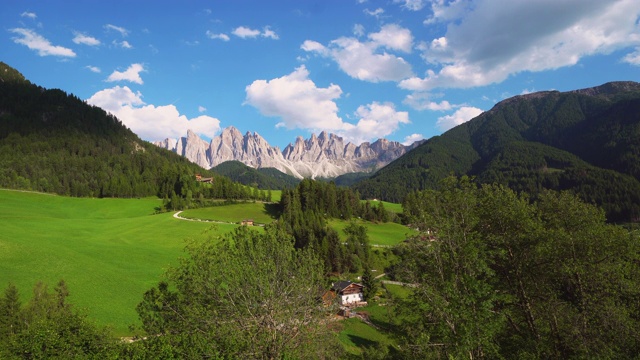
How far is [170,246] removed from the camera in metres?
82.1

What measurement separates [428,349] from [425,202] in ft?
28.2

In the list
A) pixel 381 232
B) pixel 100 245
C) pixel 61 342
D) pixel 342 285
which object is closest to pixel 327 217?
pixel 381 232

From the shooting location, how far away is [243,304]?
19.9 m

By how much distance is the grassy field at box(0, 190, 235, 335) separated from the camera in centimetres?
4612

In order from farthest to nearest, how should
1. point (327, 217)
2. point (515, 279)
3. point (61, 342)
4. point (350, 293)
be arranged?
point (327, 217) < point (350, 293) < point (515, 279) < point (61, 342)

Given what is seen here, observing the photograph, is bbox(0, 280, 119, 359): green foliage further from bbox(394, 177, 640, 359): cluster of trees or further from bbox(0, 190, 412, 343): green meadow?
bbox(394, 177, 640, 359): cluster of trees

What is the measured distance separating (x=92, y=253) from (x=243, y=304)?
6334 cm

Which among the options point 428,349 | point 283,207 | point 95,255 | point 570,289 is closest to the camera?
point 428,349

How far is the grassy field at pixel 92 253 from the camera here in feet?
151

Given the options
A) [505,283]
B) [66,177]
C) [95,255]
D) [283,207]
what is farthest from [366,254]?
[66,177]

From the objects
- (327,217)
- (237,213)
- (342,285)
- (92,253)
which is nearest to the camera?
(92,253)

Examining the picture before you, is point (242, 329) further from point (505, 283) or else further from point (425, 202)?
point (505, 283)

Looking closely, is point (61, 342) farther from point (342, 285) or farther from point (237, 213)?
point (237, 213)

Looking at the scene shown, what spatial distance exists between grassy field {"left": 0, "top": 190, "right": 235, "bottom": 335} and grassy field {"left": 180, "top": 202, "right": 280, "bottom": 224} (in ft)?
39.7
